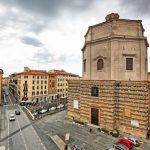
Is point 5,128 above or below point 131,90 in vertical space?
below

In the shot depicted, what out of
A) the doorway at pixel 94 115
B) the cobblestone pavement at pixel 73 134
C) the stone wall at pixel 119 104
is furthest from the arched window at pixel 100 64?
the cobblestone pavement at pixel 73 134

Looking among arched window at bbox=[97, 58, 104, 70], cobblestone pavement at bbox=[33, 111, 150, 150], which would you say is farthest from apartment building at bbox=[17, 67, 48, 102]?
arched window at bbox=[97, 58, 104, 70]

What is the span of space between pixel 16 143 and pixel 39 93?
1791 inches

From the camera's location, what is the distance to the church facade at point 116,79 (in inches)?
1128

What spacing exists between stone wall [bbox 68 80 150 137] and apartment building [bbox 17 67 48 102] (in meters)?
37.4

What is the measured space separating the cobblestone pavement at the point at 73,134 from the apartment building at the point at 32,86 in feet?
98.9

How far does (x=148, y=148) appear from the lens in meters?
24.7

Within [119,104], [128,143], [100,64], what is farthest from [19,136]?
[100,64]

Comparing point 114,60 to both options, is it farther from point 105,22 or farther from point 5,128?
point 5,128

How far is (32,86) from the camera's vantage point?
2726 inches

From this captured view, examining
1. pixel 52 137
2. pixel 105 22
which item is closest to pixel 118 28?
pixel 105 22

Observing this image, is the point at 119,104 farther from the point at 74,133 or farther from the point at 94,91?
the point at 74,133

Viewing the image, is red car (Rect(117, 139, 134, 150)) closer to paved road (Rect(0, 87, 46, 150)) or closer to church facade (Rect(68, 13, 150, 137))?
Result: church facade (Rect(68, 13, 150, 137))

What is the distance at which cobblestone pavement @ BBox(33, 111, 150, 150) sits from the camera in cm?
2580
